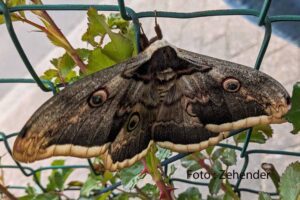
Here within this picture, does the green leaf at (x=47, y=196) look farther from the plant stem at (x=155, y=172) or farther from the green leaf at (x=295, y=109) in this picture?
the green leaf at (x=295, y=109)

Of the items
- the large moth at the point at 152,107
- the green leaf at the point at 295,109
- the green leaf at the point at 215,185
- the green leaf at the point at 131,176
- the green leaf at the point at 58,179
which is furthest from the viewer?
the green leaf at the point at 58,179

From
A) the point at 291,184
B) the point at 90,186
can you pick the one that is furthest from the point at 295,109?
the point at 90,186

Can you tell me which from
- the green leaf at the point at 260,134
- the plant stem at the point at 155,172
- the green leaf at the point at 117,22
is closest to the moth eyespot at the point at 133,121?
the plant stem at the point at 155,172

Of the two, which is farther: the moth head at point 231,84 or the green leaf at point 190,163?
the green leaf at point 190,163

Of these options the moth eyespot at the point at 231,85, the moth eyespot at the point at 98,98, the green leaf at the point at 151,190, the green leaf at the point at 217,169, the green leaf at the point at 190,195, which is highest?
the moth eyespot at the point at 231,85

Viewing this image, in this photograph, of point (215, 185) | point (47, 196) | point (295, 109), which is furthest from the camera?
point (47, 196)

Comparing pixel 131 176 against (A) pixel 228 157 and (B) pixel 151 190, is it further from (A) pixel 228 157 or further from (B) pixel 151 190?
(A) pixel 228 157
